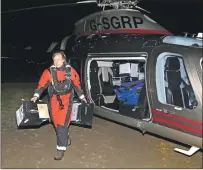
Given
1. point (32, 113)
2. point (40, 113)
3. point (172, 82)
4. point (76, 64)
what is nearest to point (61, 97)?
point (40, 113)

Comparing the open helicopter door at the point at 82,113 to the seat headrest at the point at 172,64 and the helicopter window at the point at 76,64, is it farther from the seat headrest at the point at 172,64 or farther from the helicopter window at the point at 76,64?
the seat headrest at the point at 172,64

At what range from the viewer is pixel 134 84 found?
18.4 feet

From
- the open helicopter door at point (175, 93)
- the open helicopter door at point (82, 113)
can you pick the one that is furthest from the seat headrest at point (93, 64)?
the open helicopter door at point (175, 93)

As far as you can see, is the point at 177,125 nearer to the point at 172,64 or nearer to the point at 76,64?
the point at 172,64

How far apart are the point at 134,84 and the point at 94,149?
155 centimetres

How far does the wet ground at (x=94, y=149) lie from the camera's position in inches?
167

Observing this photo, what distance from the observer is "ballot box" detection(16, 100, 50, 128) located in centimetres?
459

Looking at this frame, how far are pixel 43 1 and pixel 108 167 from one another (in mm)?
24519

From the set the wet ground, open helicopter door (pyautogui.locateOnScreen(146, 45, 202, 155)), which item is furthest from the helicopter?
the wet ground

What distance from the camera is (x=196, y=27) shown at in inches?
1013

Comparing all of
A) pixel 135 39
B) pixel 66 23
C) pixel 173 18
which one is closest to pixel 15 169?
pixel 135 39

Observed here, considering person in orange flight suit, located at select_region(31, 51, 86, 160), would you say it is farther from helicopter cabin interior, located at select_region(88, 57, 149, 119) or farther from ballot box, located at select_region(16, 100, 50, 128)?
helicopter cabin interior, located at select_region(88, 57, 149, 119)

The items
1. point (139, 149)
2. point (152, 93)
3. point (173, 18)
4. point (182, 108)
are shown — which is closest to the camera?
point (182, 108)

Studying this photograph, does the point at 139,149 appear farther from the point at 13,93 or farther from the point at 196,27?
the point at 196,27
